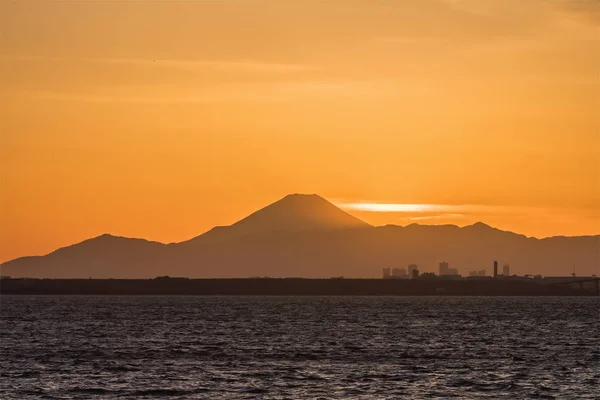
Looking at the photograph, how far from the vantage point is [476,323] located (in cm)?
13500

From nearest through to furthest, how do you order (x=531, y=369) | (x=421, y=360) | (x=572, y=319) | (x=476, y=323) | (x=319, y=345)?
1. (x=531, y=369)
2. (x=421, y=360)
3. (x=319, y=345)
4. (x=476, y=323)
5. (x=572, y=319)

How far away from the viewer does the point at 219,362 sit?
7500 centimetres

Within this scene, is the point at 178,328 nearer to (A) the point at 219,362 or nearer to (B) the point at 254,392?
(A) the point at 219,362

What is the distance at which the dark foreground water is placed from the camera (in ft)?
198

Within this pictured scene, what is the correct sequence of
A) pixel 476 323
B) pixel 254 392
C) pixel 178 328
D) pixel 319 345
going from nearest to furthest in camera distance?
pixel 254 392 → pixel 319 345 → pixel 178 328 → pixel 476 323

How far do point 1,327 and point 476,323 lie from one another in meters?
54.5

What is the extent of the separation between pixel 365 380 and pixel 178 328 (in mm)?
54955

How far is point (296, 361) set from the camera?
248ft

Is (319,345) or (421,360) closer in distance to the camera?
(421,360)

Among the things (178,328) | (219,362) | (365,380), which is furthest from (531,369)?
(178,328)

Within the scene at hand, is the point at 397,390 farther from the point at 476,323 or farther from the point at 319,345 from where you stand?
the point at 476,323

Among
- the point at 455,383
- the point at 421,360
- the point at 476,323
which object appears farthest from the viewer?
the point at 476,323

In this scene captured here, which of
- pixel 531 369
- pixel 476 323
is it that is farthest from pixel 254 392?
pixel 476 323

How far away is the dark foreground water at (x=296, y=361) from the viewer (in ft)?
198
